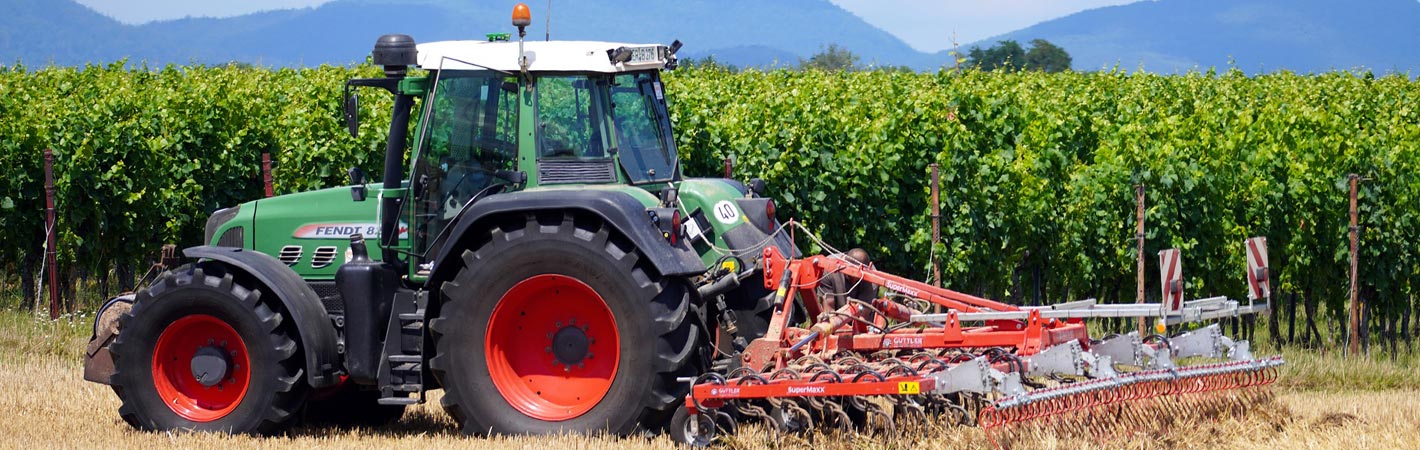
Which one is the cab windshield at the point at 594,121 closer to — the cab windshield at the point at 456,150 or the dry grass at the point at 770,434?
the cab windshield at the point at 456,150

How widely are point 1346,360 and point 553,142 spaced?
653 cm

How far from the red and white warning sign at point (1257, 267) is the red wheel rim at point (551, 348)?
3061mm

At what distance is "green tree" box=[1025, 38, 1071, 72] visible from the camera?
83812 mm

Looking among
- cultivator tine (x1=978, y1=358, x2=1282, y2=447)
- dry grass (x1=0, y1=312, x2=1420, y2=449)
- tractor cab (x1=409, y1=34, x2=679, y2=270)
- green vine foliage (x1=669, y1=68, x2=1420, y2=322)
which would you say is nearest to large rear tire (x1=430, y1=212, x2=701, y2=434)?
dry grass (x1=0, y1=312, x2=1420, y2=449)

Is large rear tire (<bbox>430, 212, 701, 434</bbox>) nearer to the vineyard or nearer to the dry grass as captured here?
the dry grass

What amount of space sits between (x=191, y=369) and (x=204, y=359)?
12cm

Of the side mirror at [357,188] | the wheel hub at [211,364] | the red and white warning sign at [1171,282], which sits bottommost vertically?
the wheel hub at [211,364]

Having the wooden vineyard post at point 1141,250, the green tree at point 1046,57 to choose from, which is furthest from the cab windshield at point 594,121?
the green tree at point 1046,57

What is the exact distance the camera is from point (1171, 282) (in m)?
7.07

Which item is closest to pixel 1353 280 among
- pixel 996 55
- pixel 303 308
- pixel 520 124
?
pixel 520 124

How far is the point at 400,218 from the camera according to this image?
24.9 feet

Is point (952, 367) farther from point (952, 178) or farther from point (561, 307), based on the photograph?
point (952, 178)

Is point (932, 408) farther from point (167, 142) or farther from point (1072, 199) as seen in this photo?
point (167, 142)

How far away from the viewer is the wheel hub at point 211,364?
7715 mm
